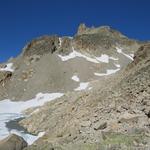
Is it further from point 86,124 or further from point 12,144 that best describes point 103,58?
point 12,144

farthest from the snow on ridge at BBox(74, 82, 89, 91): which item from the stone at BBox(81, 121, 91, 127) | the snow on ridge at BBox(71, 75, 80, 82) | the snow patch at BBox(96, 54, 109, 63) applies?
the stone at BBox(81, 121, 91, 127)

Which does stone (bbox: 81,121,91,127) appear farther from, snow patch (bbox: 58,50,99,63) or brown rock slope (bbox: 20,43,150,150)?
snow patch (bbox: 58,50,99,63)

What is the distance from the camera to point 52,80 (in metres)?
108

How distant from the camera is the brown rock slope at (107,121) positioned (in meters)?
25.5

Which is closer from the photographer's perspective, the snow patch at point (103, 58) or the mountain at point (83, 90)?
the mountain at point (83, 90)

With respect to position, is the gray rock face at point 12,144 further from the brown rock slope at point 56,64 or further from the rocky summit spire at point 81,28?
the rocky summit spire at point 81,28

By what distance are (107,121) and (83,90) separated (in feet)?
105

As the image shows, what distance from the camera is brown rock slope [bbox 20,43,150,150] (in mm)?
25484

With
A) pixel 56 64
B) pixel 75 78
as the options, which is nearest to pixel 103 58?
pixel 56 64

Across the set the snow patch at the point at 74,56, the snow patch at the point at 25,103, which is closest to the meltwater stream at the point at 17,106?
the snow patch at the point at 25,103

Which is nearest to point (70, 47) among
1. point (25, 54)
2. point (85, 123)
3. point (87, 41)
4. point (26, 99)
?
point (87, 41)

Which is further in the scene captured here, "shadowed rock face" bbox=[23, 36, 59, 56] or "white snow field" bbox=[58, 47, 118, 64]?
"shadowed rock face" bbox=[23, 36, 59, 56]

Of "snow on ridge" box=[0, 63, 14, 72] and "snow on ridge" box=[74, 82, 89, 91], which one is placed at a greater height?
"snow on ridge" box=[0, 63, 14, 72]

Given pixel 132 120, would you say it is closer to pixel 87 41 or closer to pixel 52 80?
pixel 52 80
